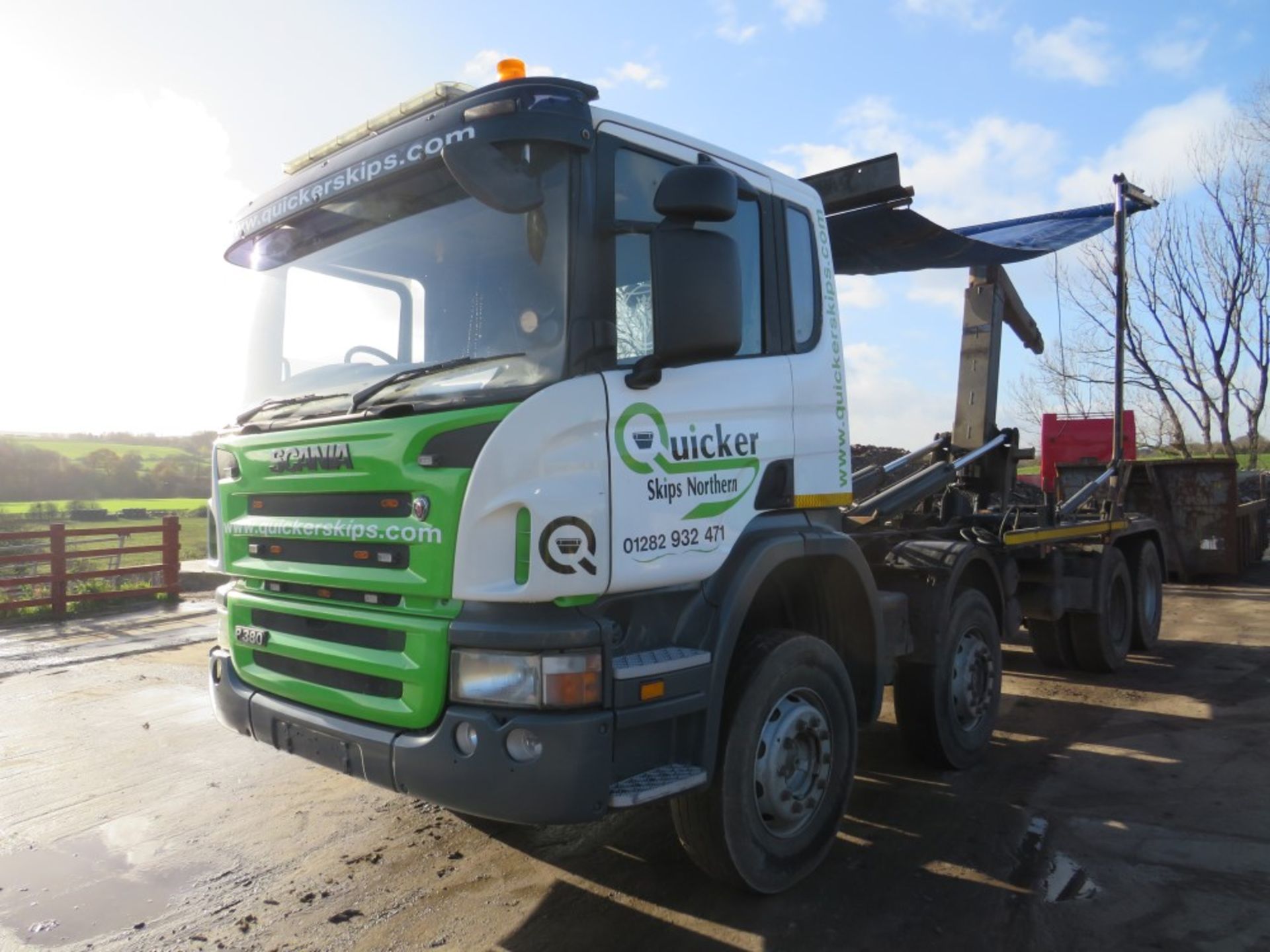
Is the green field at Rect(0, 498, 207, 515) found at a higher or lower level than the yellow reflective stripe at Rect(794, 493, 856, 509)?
lower

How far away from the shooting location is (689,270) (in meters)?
3.09

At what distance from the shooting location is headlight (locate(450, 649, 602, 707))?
9.50ft

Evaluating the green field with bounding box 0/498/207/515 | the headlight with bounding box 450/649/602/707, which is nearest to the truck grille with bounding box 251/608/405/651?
the headlight with bounding box 450/649/602/707

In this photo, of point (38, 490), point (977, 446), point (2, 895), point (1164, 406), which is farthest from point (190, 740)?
point (1164, 406)

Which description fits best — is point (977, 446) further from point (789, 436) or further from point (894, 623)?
point (789, 436)

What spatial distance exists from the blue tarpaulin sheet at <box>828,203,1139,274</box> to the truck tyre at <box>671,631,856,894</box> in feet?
8.82

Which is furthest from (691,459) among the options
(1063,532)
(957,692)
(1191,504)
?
(1191,504)

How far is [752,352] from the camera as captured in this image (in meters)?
3.85

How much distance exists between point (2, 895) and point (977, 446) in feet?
21.0

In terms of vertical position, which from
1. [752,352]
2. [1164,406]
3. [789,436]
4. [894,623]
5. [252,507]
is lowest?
[894,623]

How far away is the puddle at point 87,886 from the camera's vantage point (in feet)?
11.9

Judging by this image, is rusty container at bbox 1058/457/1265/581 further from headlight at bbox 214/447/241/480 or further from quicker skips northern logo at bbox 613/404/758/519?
headlight at bbox 214/447/241/480

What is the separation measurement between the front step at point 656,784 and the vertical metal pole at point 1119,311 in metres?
6.17

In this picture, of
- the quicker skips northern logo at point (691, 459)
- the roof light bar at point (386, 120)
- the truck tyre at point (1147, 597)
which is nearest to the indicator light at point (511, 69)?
the roof light bar at point (386, 120)
